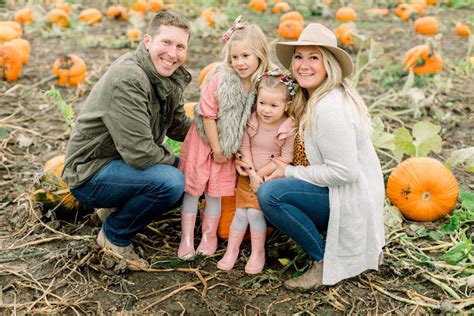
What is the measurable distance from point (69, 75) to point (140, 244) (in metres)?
3.27

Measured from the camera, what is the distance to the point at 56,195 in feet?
12.9

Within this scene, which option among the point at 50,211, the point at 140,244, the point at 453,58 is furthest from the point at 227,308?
the point at 453,58

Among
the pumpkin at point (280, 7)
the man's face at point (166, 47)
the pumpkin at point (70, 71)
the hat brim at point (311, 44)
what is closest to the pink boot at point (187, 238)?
the man's face at point (166, 47)

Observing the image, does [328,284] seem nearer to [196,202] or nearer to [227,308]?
[227,308]

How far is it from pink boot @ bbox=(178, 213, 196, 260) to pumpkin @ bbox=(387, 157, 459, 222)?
4.75 ft

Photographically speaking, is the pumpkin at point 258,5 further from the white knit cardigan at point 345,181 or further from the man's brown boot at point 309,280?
the man's brown boot at point 309,280

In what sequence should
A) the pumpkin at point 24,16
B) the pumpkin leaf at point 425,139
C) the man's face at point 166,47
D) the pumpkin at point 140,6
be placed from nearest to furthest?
the man's face at point 166,47
the pumpkin leaf at point 425,139
the pumpkin at point 24,16
the pumpkin at point 140,6

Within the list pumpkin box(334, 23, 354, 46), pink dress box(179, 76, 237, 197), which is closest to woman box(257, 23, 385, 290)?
pink dress box(179, 76, 237, 197)

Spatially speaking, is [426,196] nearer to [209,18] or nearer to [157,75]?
[157,75]

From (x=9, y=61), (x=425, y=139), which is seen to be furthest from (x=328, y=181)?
(x=9, y=61)

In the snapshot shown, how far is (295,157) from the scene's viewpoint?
3.44m

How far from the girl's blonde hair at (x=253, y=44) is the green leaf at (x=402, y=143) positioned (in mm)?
1443

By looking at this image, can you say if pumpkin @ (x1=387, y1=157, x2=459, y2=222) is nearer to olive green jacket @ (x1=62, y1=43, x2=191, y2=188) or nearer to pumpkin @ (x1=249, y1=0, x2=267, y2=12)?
olive green jacket @ (x1=62, y1=43, x2=191, y2=188)

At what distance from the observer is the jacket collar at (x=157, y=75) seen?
3.31 m
